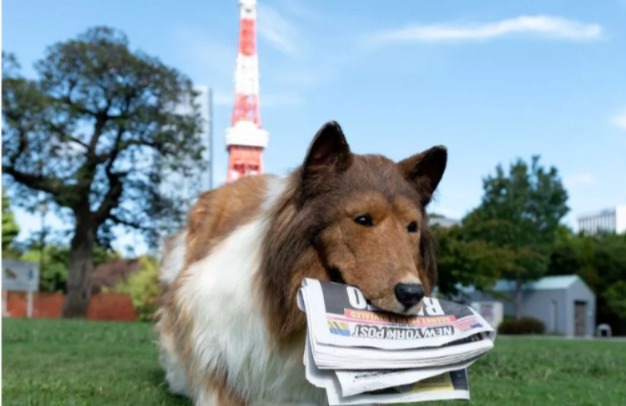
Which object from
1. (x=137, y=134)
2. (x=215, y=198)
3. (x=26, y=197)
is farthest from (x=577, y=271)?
(x=215, y=198)

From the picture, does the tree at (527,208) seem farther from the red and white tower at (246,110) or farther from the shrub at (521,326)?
the red and white tower at (246,110)

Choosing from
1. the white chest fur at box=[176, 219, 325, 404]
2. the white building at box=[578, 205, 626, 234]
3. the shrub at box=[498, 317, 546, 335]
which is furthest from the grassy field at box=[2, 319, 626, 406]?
the white building at box=[578, 205, 626, 234]

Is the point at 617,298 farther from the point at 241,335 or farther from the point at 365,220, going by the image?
the point at 365,220

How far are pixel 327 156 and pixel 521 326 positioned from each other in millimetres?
46952

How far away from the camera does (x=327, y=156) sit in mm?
3727

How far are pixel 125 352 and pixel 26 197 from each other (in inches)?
1076

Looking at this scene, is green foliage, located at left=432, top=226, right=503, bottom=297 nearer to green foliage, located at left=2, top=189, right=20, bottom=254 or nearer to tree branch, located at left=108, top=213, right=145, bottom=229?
tree branch, located at left=108, top=213, right=145, bottom=229

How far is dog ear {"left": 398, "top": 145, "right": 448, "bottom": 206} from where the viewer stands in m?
3.87

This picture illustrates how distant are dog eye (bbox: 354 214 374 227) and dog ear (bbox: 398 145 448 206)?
1.44 ft

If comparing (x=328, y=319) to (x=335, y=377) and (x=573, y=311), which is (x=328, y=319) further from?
(x=573, y=311)

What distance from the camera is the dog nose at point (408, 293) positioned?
3240mm

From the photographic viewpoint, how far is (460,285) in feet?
133

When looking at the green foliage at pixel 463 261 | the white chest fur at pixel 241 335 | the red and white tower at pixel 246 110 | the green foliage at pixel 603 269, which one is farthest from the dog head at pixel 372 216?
the red and white tower at pixel 246 110

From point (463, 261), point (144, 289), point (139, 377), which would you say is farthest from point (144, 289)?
point (139, 377)
